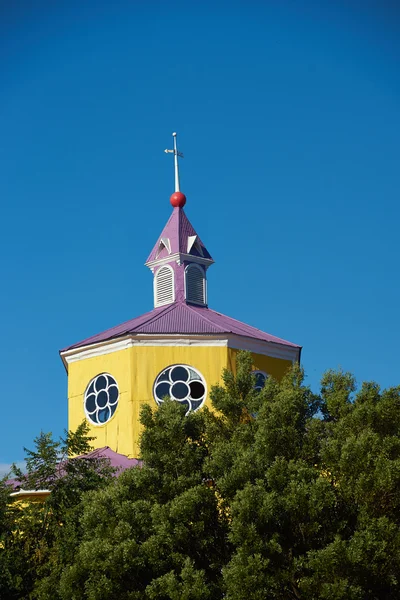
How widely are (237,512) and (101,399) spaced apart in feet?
47.4

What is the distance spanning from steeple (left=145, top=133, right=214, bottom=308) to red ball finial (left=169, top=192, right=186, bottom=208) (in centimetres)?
91

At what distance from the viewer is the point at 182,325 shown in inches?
1582

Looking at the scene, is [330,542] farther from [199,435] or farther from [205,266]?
[205,266]

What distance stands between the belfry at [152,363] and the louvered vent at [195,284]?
3.67 ft

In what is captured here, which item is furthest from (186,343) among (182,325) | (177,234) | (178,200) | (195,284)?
(178,200)

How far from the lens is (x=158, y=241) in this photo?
1779 inches

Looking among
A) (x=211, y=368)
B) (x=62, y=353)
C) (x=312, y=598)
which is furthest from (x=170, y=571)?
(x=62, y=353)

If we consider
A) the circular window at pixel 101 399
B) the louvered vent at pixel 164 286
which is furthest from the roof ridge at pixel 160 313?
the circular window at pixel 101 399

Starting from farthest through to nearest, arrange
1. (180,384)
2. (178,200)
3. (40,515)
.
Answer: (178,200)
(180,384)
(40,515)

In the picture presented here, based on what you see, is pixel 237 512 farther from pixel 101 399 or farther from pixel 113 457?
pixel 101 399

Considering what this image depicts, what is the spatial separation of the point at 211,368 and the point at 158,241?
328 inches

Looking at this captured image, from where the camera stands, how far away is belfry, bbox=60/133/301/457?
3894 cm

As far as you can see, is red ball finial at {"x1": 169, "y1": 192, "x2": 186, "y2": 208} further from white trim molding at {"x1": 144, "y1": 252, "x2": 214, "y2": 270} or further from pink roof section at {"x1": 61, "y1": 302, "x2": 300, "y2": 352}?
pink roof section at {"x1": 61, "y1": 302, "x2": 300, "y2": 352}

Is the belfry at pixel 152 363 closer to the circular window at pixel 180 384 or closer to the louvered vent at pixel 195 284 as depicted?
the circular window at pixel 180 384
